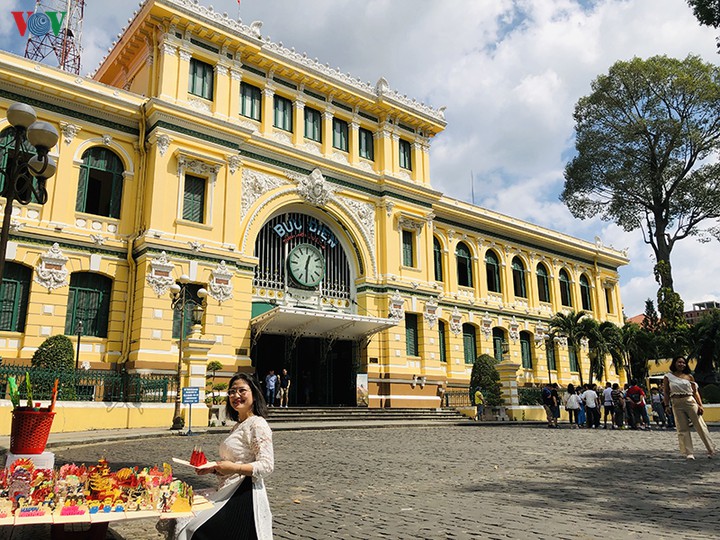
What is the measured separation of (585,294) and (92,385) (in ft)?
110

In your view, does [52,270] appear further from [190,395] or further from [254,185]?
[254,185]

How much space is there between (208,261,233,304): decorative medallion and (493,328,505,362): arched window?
17704 mm

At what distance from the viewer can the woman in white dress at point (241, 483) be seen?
136 inches

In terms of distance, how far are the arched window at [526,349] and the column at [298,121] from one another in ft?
61.2

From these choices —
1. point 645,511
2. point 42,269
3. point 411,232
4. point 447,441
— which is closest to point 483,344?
point 411,232

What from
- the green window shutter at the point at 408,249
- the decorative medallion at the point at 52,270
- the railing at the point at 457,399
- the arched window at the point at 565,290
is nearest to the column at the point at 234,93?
the decorative medallion at the point at 52,270

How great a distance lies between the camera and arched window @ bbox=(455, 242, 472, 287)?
3241cm

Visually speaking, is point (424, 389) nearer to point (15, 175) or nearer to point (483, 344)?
point (483, 344)

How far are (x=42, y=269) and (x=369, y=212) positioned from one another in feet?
45.5

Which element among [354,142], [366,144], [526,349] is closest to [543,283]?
[526,349]

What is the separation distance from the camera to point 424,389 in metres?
26.0

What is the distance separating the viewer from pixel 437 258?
1228 inches

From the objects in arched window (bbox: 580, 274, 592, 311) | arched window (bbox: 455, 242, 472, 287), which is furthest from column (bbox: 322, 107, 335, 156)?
arched window (bbox: 580, 274, 592, 311)

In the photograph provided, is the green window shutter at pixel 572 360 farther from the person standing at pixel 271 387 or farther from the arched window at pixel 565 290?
the person standing at pixel 271 387
